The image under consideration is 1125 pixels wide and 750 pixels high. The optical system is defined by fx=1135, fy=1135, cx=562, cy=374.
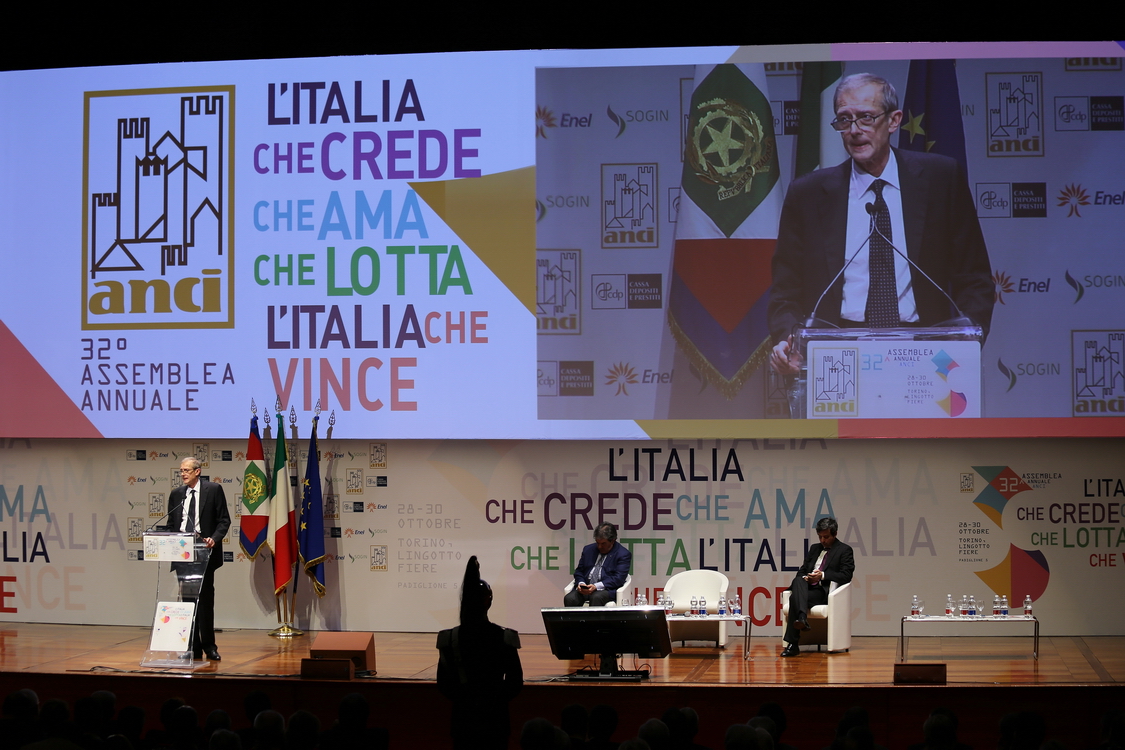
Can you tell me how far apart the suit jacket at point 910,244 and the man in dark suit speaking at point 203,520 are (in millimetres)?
4212

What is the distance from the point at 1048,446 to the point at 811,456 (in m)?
1.79

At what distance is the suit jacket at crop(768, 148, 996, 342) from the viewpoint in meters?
8.40

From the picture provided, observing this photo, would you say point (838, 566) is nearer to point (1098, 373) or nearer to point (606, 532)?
point (606, 532)

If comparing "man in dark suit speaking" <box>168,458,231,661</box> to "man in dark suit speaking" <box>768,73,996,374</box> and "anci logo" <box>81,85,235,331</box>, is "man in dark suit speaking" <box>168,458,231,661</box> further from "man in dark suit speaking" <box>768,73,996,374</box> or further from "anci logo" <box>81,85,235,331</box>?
"man in dark suit speaking" <box>768,73,996,374</box>

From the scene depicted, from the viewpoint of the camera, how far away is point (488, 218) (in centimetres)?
877

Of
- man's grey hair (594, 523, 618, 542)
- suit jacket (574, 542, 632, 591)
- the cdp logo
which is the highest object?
the cdp logo

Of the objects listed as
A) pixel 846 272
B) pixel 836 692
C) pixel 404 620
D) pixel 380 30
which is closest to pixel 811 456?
pixel 846 272

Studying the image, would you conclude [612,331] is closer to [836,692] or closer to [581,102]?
[581,102]

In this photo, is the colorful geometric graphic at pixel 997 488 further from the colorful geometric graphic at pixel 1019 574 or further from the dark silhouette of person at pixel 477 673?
the dark silhouette of person at pixel 477 673

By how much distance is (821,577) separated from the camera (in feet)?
26.3

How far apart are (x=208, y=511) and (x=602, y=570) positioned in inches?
110

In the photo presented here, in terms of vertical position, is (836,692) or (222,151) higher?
(222,151)

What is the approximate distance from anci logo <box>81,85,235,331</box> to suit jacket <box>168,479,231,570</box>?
5.48ft

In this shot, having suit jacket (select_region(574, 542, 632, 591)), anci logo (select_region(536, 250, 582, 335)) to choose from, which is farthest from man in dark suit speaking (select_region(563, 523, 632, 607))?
anci logo (select_region(536, 250, 582, 335))
